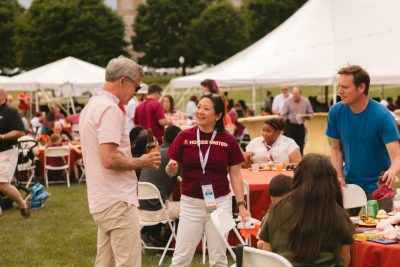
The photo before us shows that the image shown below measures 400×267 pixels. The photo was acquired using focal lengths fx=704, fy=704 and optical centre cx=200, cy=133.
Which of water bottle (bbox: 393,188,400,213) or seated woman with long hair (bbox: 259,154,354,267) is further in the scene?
water bottle (bbox: 393,188,400,213)

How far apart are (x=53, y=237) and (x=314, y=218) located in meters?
5.97

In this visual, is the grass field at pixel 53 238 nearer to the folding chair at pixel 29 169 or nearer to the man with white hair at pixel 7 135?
the man with white hair at pixel 7 135

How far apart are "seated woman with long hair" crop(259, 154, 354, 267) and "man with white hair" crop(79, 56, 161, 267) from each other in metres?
1.19

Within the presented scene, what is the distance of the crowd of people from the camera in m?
3.65

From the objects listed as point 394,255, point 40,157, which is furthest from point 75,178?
point 394,255

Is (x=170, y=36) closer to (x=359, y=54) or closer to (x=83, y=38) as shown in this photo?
(x=83, y=38)

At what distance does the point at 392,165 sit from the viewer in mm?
5359

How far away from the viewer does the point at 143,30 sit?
77.7 metres

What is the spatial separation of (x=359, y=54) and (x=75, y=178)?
22.7 ft

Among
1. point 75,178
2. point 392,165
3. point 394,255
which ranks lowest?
point 75,178

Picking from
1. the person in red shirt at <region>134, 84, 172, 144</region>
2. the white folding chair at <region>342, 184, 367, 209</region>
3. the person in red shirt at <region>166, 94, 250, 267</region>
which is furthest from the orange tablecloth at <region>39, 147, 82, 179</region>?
the white folding chair at <region>342, 184, 367, 209</region>

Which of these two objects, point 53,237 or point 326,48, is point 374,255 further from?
point 326,48

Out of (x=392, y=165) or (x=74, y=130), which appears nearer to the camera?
(x=392, y=165)

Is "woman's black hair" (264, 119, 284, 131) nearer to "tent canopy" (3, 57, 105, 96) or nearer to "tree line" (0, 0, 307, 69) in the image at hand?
"tent canopy" (3, 57, 105, 96)
